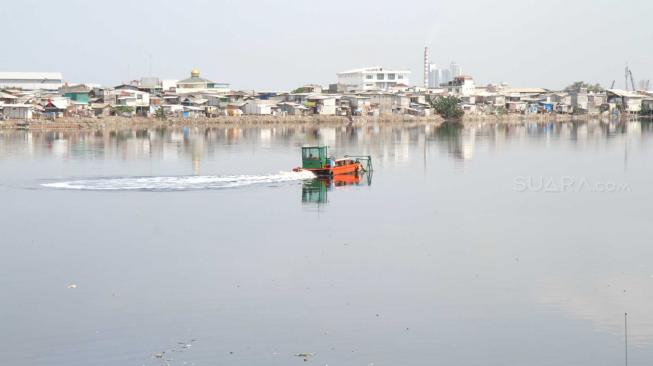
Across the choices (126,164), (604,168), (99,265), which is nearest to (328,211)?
(99,265)

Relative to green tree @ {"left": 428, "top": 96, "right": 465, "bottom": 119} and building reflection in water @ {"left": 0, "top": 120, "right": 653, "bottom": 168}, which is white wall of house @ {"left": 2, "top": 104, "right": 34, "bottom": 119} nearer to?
building reflection in water @ {"left": 0, "top": 120, "right": 653, "bottom": 168}

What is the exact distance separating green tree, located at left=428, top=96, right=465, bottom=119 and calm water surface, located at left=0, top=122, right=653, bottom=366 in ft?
126

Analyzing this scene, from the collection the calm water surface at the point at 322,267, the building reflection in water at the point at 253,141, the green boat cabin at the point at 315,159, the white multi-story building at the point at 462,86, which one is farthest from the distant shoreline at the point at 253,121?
the green boat cabin at the point at 315,159

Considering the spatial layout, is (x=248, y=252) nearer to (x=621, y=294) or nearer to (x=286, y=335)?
(x=286, y=335)

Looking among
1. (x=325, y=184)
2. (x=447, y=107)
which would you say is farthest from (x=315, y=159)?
(x=447, y=107)

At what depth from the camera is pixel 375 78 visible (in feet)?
250

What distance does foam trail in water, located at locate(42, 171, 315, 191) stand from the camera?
19688mm

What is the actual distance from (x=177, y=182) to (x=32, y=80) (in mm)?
48632

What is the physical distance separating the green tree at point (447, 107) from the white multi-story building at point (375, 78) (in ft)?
39.6

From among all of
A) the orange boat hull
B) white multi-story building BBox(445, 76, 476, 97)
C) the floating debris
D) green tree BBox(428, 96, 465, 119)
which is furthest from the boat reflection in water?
white multi-story building BBox(445, 76, 476, 97)

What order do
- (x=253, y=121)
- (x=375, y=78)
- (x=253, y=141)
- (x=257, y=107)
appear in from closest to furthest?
1. (x=253, y=141)
2. (x=253, y=121)
3. (x=257, y=107)
4. (x=375, y=78)

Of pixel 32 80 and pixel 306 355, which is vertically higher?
pixel 32 80

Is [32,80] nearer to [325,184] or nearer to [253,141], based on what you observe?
[253,141]

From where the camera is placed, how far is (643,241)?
13156mm
